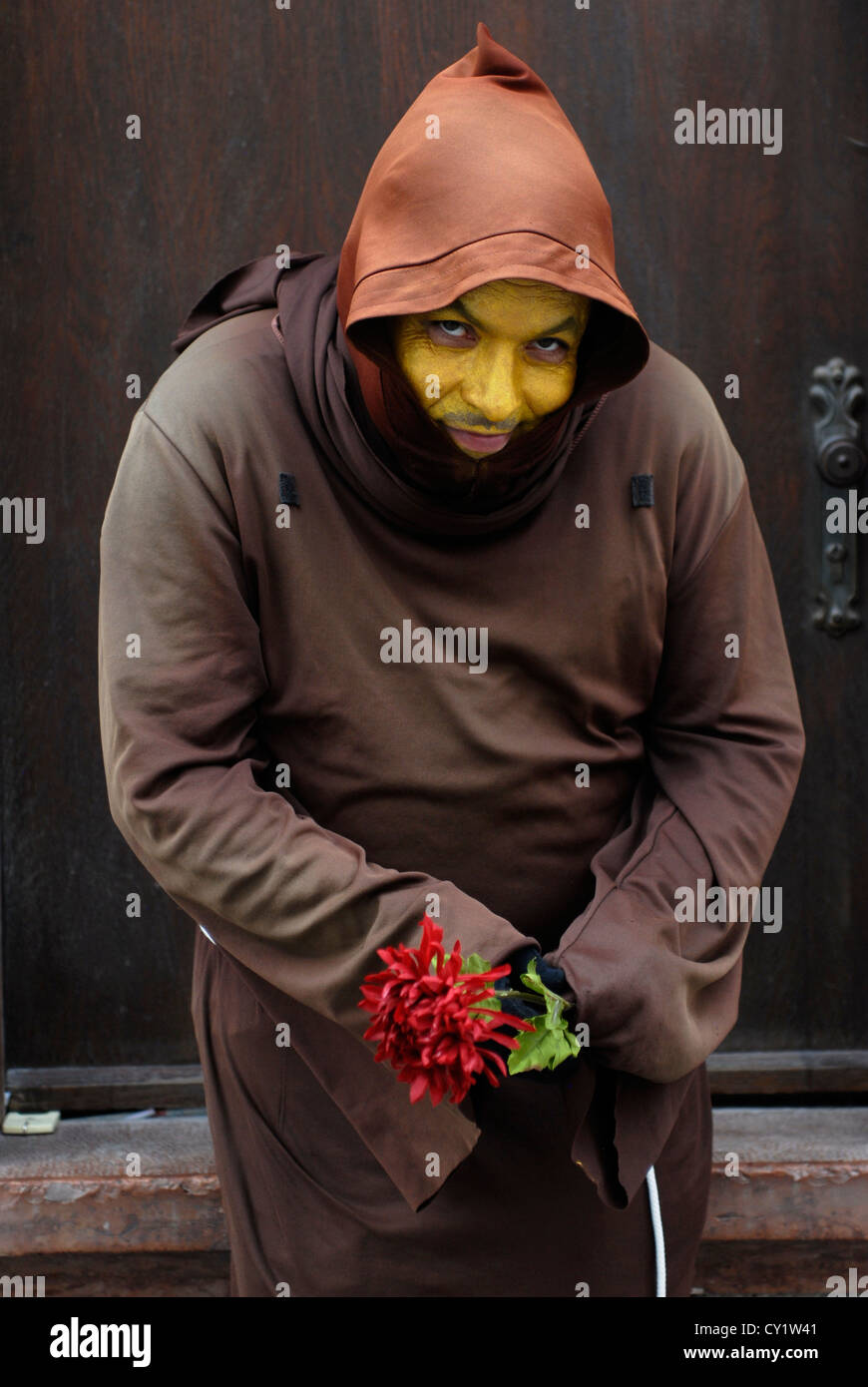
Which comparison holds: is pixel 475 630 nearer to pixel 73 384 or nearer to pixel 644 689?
pixel 644 689

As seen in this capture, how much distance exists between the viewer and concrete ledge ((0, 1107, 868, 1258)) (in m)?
2.58

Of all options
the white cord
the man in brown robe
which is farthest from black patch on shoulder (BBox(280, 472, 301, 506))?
the white cord

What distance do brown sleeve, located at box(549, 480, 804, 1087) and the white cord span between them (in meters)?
0.22

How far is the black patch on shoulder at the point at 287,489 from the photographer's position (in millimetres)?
1740

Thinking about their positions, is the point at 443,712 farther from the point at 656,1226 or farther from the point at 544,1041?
the point at 656,1226

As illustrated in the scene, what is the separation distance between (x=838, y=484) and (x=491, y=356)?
1245 millimetres

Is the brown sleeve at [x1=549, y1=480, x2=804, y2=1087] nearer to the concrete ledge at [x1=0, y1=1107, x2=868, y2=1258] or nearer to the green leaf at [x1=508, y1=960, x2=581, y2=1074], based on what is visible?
the green leaf at [x1=508, y1=960, x2=581, y2=1074]

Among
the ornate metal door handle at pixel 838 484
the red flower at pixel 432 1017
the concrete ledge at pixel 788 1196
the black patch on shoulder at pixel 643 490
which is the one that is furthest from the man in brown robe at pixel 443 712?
the ornate metal door handle at pixel 838 484

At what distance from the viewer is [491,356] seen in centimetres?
162

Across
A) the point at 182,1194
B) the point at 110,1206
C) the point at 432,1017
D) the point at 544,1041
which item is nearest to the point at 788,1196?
the point at 182,1194

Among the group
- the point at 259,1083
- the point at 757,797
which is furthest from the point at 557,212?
the point at 259,1083

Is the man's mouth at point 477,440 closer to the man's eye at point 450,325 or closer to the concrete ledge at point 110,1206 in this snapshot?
the man's eye at point 450,325

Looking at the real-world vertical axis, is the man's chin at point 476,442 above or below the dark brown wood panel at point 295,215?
below

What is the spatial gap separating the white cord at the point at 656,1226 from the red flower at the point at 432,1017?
18.5 inches
